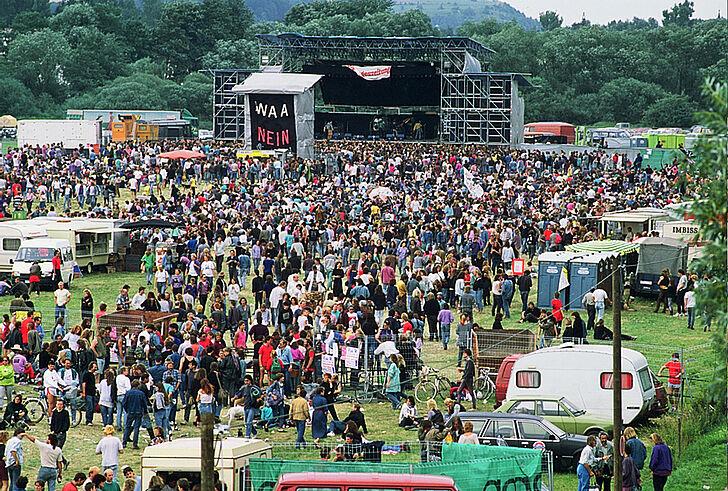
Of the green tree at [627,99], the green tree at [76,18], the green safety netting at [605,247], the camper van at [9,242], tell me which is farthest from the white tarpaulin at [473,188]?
the green tree at [76,18]

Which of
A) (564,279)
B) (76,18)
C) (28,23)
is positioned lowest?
(564,279)

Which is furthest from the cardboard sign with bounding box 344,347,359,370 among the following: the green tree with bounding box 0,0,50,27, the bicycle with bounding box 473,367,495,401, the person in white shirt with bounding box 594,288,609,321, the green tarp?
the green tree with bounding box 0,0,50,27

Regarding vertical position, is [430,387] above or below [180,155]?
below

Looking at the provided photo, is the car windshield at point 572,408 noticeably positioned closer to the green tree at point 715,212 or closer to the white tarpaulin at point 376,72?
the green tree at point 715,212

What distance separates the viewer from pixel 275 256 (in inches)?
1448

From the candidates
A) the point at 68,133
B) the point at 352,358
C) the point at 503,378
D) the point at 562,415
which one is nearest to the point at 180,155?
the point at 68,133

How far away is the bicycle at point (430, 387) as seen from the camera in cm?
2498

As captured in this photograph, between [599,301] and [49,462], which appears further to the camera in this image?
[599,301]

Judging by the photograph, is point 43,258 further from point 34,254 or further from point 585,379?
point 585,379

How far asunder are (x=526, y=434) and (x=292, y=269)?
52.8 feet

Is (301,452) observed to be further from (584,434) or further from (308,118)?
(308,118)

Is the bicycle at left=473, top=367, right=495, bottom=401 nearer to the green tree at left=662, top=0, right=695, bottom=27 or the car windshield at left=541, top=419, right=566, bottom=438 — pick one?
the car windshield at left=541, top=419, right=566, bottom=438

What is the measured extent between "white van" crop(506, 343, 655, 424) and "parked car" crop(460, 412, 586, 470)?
228cm

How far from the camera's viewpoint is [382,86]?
262 ft
